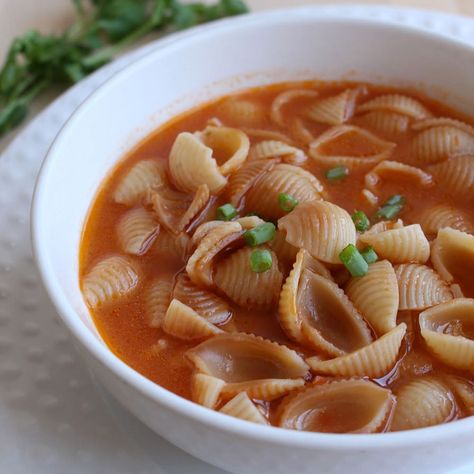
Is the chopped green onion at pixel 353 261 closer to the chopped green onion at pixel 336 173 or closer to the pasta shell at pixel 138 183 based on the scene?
the chopped green onion at pixel 336 173

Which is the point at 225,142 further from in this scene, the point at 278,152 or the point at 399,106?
the point at 399,106

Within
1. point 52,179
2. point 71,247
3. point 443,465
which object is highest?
point 52,179

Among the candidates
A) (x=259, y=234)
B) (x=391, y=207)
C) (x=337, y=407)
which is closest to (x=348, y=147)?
(x=391, y=207)

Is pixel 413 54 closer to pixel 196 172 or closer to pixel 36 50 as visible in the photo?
pixel 196 172

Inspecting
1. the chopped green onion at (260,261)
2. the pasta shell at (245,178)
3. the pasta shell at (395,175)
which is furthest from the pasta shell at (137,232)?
the pasta shell at (395,175)

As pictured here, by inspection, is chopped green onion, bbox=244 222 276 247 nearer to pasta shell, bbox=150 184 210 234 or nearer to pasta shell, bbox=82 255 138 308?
pasta shell, bbox=150 184 210 234

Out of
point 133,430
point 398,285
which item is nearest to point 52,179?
point 133,430
